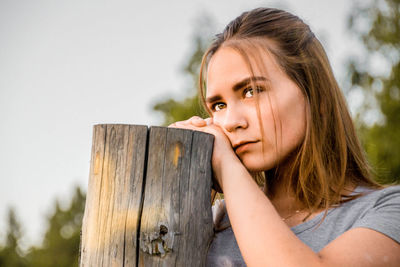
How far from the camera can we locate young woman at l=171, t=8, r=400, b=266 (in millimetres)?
1726

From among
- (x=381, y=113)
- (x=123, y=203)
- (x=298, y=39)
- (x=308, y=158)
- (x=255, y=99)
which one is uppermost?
(x=381, y=113)

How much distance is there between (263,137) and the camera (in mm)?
2131

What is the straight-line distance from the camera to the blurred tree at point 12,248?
3436cm

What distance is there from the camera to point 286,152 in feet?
7.28

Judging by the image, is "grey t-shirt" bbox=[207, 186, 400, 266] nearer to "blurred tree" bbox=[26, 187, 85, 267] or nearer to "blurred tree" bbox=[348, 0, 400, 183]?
"blurred tree" bbox=[348, 0, 400, 183]

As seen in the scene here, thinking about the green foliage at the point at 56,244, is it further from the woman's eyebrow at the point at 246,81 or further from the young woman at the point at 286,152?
the woman's eyebrow at the point at 246,81

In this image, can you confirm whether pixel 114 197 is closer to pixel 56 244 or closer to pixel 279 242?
pixel 279 242

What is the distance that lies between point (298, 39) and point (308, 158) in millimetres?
730

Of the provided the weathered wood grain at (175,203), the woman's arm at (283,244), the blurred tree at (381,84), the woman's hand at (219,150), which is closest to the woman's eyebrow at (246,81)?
the woman's hand at (219,150)

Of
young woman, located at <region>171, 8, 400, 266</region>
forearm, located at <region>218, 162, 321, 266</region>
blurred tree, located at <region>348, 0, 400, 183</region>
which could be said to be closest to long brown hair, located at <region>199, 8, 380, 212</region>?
young woman, located at <region>171, 8, 400, 266</region>

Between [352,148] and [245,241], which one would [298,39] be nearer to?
[352,148]

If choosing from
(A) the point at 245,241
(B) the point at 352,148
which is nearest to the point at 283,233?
(A) the point at 245,241

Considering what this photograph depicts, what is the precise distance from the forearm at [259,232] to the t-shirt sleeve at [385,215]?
326mm

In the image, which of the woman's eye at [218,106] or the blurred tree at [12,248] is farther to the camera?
the blurred tree at [12,248]
